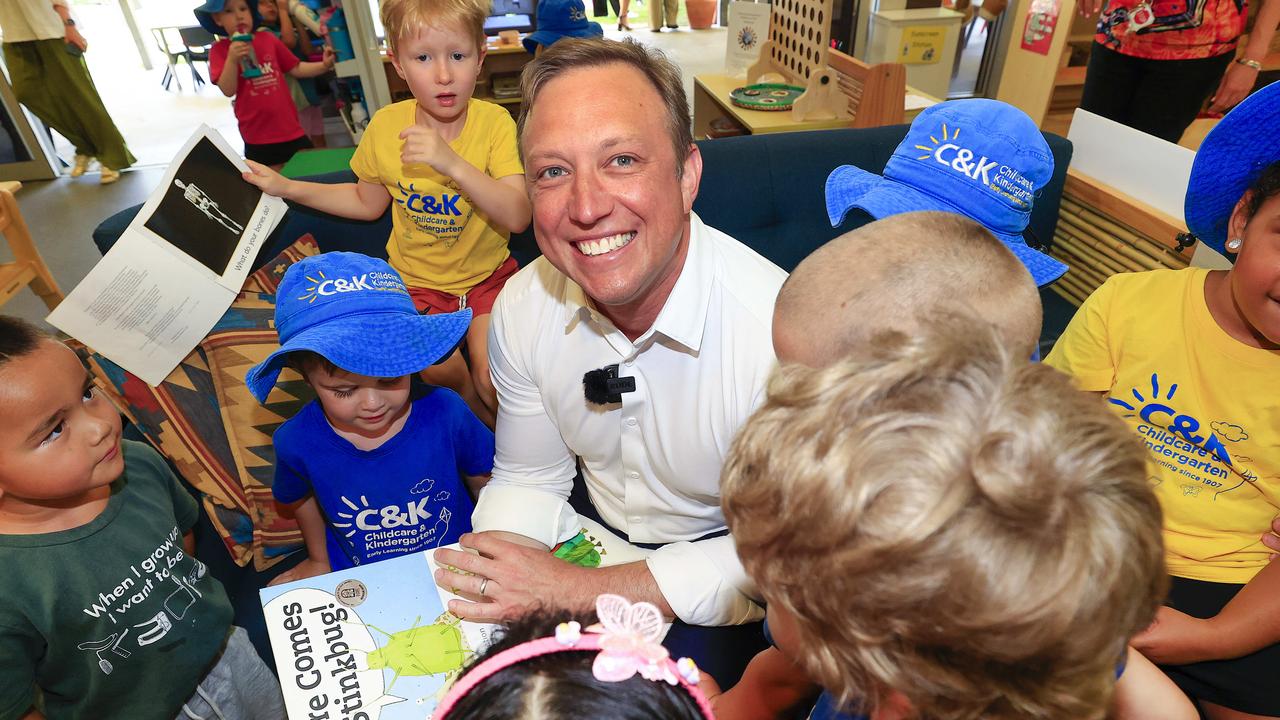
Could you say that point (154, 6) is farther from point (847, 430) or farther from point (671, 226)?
point (847, 430)

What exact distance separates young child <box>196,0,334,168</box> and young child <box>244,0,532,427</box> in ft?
6.16

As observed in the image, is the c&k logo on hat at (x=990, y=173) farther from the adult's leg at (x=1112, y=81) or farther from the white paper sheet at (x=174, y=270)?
the adult's leg at (x=1112, y=81)

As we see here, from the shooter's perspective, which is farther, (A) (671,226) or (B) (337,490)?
(B) (337,490)

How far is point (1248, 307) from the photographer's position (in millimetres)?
1113

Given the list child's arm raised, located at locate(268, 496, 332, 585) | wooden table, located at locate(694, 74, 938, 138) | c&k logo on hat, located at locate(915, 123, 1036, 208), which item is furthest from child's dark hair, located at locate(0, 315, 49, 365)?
A: wooden table, located at locate(694, 74, 938, 138)

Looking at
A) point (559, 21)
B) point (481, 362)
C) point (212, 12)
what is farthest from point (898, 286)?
point (212, 12)

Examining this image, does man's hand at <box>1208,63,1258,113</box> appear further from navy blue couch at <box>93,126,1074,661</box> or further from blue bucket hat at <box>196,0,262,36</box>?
blue bucket hat at <box>196,0,262,36</box>

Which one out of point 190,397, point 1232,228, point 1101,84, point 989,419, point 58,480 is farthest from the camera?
point 1101,84

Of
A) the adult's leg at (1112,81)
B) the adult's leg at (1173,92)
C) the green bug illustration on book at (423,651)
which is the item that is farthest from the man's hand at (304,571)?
the adult's leg at (1173,92)

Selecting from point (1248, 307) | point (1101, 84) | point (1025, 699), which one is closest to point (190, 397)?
point (1025, 699)

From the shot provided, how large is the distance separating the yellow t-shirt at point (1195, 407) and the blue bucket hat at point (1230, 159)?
0.12 metres

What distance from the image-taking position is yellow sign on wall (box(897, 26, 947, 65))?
4.73m

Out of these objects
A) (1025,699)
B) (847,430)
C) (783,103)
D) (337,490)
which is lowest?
(337,490)

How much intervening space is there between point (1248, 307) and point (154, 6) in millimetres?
9257
